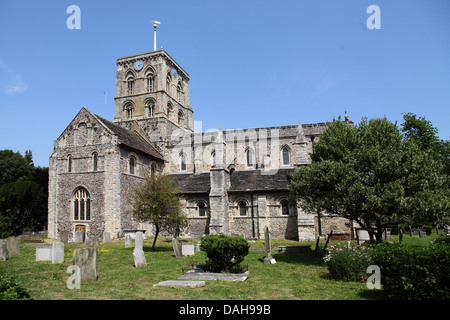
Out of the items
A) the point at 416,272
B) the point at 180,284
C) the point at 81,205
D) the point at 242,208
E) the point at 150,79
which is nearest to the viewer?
the point at 416,272

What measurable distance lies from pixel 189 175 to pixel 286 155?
10819mm

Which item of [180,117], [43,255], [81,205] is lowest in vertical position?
[43,255]

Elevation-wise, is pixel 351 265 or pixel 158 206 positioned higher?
pixel 158 206

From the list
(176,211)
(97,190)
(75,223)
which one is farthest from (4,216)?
(176,211)

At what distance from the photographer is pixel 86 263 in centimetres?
1102

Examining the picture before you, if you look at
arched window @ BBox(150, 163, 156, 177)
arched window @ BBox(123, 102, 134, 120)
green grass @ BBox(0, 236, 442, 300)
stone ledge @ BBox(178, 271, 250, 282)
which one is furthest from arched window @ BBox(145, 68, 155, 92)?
stone ledge @ BBox(178, 271, 250, 282)

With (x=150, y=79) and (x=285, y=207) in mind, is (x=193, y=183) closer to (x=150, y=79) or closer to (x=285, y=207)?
(x=285, y=207)

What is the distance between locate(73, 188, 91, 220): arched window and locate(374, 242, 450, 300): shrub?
24320 mm

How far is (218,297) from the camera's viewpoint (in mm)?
8836

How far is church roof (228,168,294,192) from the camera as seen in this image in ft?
92.1

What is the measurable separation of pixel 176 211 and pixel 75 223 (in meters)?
11.6

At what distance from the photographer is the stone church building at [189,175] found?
26.5 metres

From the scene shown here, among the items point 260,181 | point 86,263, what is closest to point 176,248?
point 86,263
